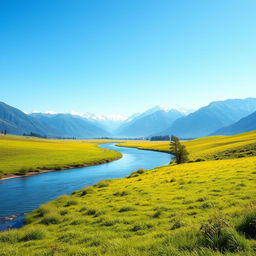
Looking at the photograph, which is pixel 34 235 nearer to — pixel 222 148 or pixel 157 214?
pixel 157 214

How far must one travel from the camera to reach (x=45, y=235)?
12.4m

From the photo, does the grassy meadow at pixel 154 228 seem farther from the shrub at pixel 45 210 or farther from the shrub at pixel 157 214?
the shrub at pixel 157 214

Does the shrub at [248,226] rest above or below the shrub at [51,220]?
above

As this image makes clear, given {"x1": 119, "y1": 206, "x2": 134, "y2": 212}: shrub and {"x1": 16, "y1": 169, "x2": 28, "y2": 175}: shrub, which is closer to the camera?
Answer: {"x1": 119, "y1": 206, "x2": 134, "y2": 212}: shrub

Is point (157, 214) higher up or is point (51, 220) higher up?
point (157, 214)

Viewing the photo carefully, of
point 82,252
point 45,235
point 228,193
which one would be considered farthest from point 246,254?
point 228,193

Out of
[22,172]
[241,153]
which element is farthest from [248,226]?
[22,172]

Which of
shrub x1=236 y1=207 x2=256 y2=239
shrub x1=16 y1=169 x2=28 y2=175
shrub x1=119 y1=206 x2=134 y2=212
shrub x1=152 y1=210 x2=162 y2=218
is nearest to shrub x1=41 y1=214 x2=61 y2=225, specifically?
shrub x1=119 y1=206 x2=134 y2=212

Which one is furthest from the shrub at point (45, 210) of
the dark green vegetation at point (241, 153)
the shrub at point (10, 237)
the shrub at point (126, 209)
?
the dark green vegetation at point (241, 153)

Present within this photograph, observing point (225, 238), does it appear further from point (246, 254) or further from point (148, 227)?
point (148, 227)

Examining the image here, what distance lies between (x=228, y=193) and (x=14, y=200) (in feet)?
89.7

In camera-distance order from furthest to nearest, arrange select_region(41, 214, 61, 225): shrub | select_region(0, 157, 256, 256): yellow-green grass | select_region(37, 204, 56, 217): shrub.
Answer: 1. select_region(37, 204, 56, 217): shrub
2. select_region(41, 214, 61, 225): shrub
3. select_region(0, 157, 256, 256): yellow-green grass

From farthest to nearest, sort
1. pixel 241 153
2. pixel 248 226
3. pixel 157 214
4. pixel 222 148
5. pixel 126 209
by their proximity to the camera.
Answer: pixel 222 148, pixel 241 153, pixel 126 209, pixel 157 214, pixel 248 226

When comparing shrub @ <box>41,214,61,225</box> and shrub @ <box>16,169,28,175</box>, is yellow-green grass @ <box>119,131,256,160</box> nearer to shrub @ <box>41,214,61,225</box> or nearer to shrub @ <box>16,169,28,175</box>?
shrub @ <box>41,214,61,225</box>
